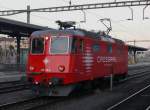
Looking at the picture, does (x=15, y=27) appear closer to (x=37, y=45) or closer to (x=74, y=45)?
(x=37, y=45)

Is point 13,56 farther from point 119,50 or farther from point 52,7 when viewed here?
point 119,50

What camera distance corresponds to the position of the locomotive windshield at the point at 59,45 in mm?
18453

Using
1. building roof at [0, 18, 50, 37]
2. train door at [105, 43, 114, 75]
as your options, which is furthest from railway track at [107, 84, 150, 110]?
building roof at [0, 18, 50, 37]

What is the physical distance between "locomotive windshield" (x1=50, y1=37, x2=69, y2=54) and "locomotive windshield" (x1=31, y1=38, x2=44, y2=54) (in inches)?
19.7

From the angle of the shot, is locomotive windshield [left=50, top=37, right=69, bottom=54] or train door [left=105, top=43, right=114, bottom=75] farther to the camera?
train door [left=105, top=43, right=114, bottom=75]

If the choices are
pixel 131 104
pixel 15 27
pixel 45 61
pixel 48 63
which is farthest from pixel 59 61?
pixel 15 27

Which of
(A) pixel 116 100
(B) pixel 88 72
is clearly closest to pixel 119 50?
(B) pixel 88 72

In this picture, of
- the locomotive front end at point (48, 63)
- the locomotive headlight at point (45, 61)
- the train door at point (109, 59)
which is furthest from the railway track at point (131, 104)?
the train door at point (109, 59)

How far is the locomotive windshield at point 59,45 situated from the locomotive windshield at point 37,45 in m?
0.50

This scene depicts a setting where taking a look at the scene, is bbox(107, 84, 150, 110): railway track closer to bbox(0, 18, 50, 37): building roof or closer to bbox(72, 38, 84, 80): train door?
bbox(72, 38, 84, 80): train door

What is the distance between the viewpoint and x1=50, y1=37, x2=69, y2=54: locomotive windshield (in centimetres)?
1845

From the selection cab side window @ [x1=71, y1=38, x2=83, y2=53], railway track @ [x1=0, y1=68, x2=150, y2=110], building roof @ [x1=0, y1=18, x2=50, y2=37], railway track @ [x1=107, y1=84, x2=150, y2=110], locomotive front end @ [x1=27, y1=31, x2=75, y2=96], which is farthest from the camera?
building roof @ [x1=0, y1=18, x2=50, y2=37]

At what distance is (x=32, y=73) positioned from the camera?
61.1 ft

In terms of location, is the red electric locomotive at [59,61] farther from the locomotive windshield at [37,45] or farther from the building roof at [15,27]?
the building roof at [15,27]
